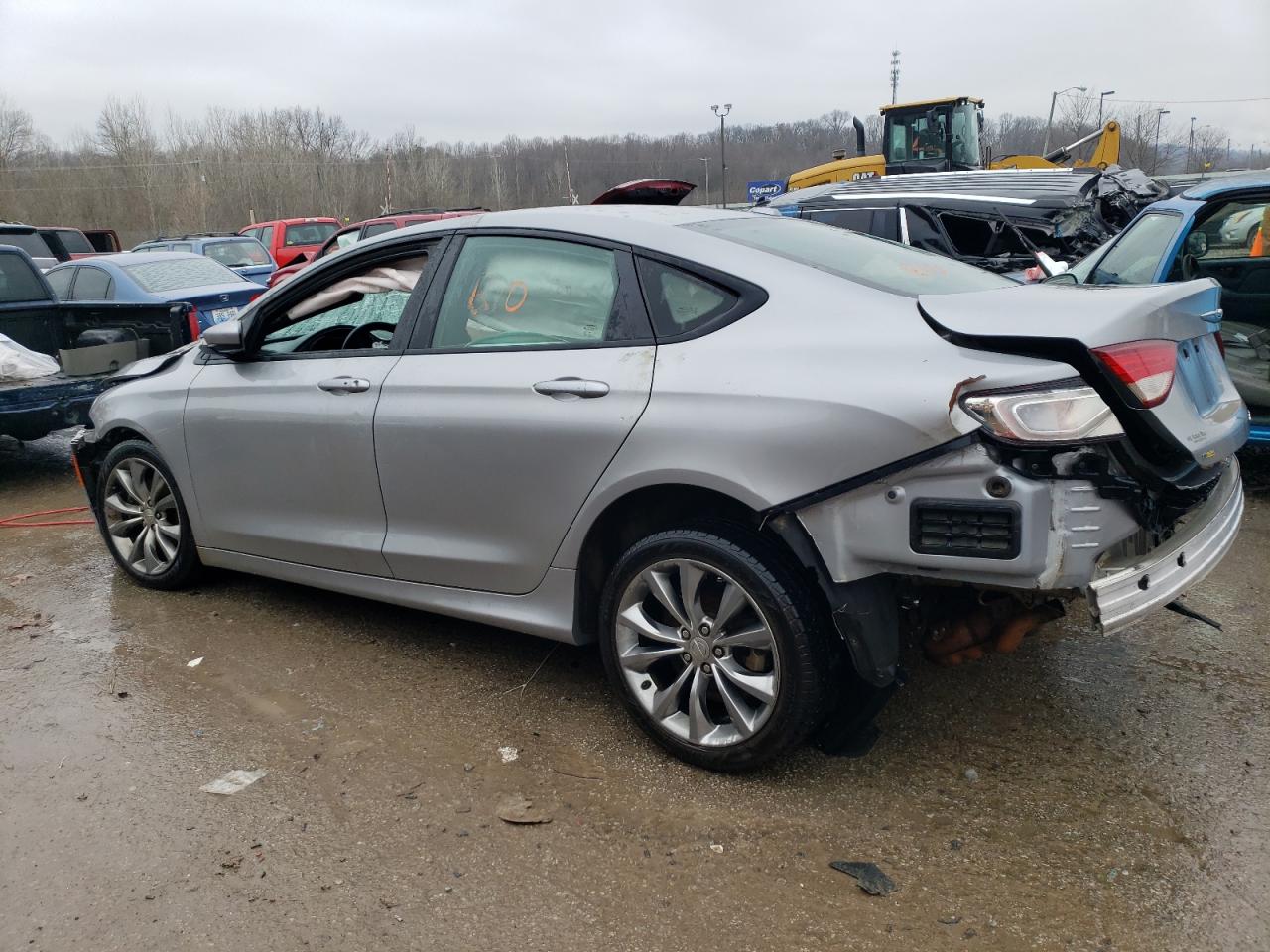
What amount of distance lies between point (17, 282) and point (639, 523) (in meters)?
7.18

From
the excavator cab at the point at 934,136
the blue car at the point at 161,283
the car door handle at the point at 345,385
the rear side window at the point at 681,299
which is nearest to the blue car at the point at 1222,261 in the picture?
the rear side window at the point at 681,299

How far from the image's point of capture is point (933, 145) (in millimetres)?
16609

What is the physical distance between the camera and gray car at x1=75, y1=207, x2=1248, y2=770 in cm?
252

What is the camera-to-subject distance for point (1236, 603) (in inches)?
168

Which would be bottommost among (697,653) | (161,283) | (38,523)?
(38,523)

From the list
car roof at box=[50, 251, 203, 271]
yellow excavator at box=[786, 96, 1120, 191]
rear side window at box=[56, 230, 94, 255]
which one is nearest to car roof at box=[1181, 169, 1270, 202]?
car roof at box=[50, 251, 203, 271]

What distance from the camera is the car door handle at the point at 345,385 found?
3.74 meters

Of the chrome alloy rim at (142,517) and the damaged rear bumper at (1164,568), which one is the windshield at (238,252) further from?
the damaged rear bumper at (1164,568)

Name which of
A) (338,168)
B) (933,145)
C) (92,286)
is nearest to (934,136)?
(933,145)

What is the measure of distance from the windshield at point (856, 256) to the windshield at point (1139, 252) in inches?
102

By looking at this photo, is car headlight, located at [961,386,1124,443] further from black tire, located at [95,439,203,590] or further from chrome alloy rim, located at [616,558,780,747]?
black tire, located at [95,439,203,590]

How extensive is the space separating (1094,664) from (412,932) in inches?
104

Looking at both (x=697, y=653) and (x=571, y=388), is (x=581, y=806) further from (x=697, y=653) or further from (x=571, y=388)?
(x=571, y=388)

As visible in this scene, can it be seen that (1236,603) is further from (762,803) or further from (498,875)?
(498,875)
